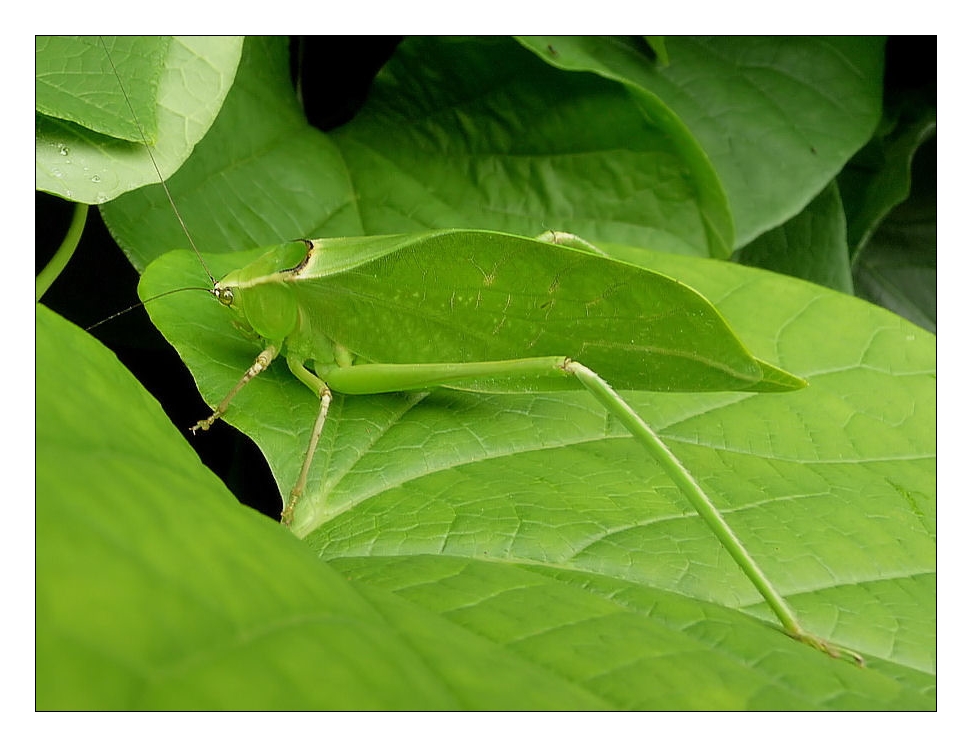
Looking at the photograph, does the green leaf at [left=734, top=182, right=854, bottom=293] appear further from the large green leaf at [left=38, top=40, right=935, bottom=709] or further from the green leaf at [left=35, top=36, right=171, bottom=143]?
the green leaf at [left=35, top=36, right=171, bottom=143]

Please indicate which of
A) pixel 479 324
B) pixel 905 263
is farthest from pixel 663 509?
pixel 905 263

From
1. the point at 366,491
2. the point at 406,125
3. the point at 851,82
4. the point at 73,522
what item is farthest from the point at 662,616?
the point at 851,82

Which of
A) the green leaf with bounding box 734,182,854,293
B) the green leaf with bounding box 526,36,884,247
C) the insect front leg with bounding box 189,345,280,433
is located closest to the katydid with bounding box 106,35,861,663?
the insect front leg with bounding box 189,345,280,433

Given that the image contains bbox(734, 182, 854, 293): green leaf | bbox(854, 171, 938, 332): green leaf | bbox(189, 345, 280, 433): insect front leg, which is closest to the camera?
bbox(189, 345, 280, 433): insect front leg

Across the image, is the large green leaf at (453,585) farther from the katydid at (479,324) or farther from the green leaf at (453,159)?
the green leaf at (453,159)

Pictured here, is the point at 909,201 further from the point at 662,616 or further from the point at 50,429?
the point at 50,429

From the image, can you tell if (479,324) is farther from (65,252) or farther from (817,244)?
(817,244)
